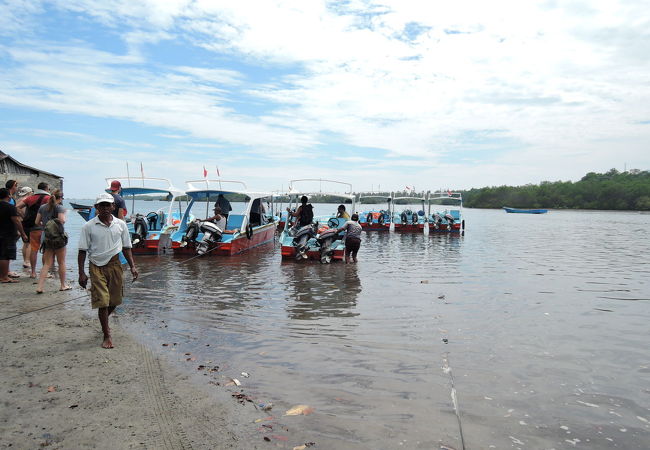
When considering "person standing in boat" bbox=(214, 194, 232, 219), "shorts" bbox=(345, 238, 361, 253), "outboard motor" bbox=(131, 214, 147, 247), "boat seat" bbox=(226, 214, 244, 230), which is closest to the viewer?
"shorts" bbox=(345, 238, 361, 253)

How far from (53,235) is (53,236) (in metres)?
0.02

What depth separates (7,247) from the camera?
917cm

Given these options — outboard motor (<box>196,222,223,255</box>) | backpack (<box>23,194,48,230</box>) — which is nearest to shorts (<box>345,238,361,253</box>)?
outboard motor (<box>196,222,223,255</box>)

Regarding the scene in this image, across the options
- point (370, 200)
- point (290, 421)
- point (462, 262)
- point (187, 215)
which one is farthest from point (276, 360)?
point (370, 200)

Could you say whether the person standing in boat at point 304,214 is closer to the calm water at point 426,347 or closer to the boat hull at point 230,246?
the boat hull at point 230,246

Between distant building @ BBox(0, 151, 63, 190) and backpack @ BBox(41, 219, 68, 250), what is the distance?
20.3 m

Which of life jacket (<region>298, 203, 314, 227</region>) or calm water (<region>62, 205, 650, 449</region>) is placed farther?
life jacket (<region>298, 203, 314, 227</region>)

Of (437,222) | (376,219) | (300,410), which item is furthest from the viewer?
(376,219)

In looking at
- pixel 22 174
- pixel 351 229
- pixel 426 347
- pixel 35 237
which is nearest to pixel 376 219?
pixel 351 229

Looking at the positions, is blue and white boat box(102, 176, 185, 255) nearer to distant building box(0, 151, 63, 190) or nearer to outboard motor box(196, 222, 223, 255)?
outboard motor box(196, 222, 223, 255)

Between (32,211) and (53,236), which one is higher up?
(32,211)

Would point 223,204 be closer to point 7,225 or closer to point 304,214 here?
point 304,214

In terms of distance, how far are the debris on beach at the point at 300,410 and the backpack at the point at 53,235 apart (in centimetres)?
632

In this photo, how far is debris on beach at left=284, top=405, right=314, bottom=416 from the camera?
437cm
